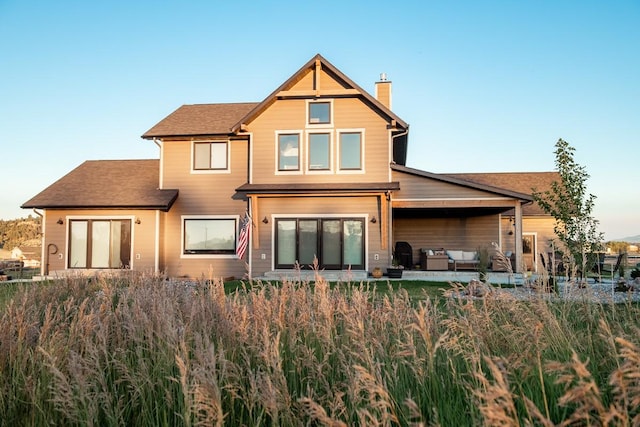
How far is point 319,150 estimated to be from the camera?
632 inches

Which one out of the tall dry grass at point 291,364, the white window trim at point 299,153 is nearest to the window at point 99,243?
the white window trim at point 299,153

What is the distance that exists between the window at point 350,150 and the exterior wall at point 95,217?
7.53 m

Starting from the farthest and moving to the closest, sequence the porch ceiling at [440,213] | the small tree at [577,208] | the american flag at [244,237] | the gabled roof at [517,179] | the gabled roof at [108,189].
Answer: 1. the gabled roof at [517,179]
2. the porch ceiling at [440,213]
3. the gabled roof at [108,189]
4. the american flag at [244,237]
5. the small tree at [577,208]

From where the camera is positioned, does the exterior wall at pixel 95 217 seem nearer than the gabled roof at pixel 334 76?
No

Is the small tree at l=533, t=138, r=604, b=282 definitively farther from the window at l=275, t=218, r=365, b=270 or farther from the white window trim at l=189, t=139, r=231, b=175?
the white window trim at l=189, t=139, r=231, b=175

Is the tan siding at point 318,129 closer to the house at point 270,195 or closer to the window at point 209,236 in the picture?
the house at point 270,195

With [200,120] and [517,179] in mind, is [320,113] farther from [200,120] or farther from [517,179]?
[517,179]

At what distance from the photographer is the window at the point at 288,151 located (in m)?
16.1

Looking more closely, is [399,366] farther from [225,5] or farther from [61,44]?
[61,44]

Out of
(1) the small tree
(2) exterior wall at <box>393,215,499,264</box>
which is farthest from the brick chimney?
(1) the small tree

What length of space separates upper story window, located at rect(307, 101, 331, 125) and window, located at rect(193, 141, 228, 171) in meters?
3.65

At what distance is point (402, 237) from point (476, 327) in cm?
1729

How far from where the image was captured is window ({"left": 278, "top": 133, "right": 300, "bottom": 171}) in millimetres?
16141

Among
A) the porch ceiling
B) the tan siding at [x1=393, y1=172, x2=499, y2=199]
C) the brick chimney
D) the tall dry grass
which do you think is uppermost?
the brick chimney
